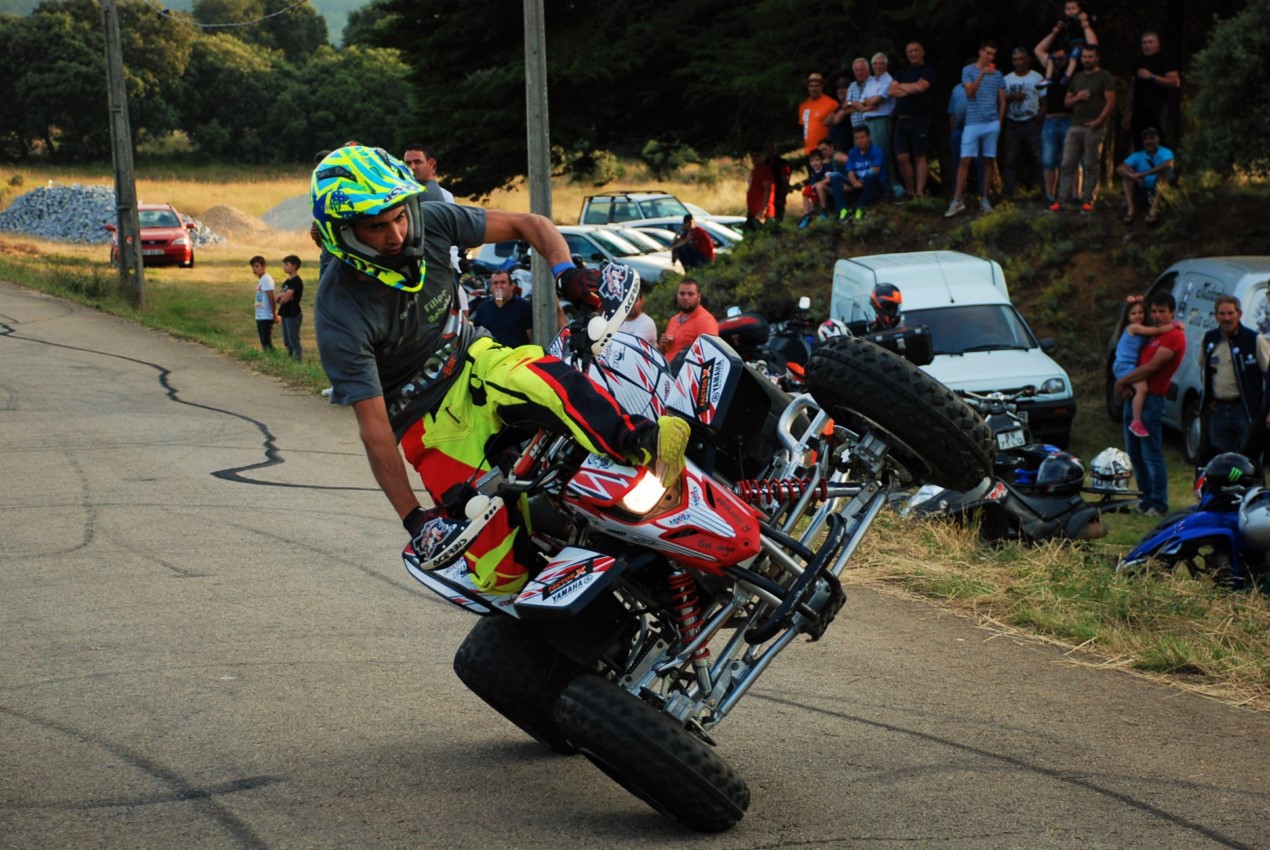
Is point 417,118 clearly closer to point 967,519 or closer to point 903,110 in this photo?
point 903,110

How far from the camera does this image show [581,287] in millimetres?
4422

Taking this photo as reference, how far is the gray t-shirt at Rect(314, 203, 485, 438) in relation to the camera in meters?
4.36

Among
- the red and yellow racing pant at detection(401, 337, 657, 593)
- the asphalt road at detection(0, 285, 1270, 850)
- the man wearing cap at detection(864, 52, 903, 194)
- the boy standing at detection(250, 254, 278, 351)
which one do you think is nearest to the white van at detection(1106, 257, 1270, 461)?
the man wearing cap at detection(864, 52, 903, 194)

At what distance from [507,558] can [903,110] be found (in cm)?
1544

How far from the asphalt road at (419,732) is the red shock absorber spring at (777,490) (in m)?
0.91

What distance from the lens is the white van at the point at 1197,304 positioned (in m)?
13.6

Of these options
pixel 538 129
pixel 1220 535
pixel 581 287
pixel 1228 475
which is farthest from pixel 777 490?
pixel 538 129

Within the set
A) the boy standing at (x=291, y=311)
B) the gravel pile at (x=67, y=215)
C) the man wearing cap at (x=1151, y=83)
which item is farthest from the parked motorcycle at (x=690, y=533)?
the gravel pile at (x=67, y=215)

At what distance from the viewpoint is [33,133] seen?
72062 mm

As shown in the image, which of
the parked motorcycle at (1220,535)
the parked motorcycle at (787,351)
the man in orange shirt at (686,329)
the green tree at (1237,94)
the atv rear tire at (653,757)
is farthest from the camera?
the green tree at (1237,94)

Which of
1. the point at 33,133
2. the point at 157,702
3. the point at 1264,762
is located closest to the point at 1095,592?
the point at 1264,762

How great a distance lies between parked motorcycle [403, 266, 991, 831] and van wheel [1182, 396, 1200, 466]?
982cm

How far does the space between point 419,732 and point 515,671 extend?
0.57 m

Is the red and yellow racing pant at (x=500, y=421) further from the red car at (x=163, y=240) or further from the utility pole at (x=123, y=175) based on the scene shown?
the red car at (x=163, y=240)
